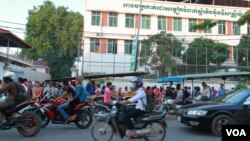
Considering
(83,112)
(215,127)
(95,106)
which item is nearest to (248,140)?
(215,127)

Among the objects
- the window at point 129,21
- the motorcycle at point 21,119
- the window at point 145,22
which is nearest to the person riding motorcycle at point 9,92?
the motorcycle at point 21,119

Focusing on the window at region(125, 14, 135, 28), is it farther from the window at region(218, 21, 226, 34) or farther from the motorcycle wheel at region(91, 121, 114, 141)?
the motorcycle wheel at region(91, 121, 114, 141)

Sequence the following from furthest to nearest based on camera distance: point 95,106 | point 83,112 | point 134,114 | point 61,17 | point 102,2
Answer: point 61,17 → point 102,2 → point 95,106 → point 83,112 → point 134,114

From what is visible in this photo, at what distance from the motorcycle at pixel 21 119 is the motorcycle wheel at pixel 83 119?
2026mm

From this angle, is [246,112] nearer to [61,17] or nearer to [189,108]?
[189,108]

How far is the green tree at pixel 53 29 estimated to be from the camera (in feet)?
186

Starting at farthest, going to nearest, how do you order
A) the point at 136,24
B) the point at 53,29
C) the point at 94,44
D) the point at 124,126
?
the point at 53,29
the point at 136,24
the point at 94,44
the point at 124,126

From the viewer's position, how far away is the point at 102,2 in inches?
2071

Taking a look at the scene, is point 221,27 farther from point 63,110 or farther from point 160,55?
point 63,110

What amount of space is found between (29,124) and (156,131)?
10.8 ft

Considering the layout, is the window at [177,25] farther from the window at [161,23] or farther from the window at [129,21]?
the window at [129,21]

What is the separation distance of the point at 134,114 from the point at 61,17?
51350 millimetres

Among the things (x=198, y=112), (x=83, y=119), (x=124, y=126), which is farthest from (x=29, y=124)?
(x=198, y=112)

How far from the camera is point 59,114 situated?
1145cm
